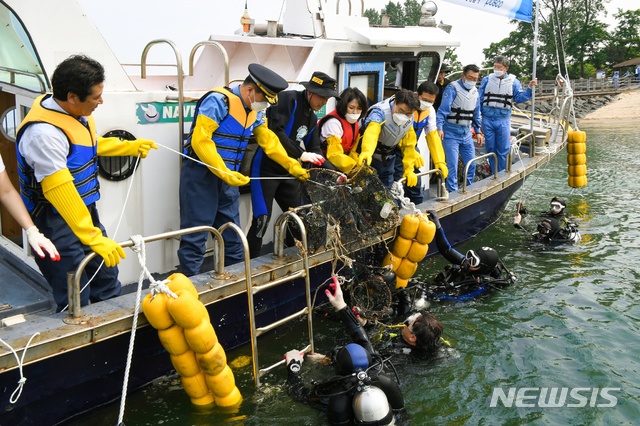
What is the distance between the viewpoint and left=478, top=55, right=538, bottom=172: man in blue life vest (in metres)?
9.83

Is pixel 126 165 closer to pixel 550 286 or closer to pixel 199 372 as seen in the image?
pixel 199 372

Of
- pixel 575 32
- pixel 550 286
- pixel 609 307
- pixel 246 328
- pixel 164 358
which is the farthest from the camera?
→ pixel 575 32

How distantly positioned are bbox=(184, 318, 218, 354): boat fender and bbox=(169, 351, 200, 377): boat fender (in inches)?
3.5

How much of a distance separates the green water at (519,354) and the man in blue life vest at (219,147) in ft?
3.94

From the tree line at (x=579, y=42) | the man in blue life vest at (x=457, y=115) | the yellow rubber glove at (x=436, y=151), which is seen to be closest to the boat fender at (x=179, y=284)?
the yellow rubber glove at (x=436, y=151)

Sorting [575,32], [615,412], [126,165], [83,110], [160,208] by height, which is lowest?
[615,412]

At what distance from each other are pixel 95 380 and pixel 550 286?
5.27 m

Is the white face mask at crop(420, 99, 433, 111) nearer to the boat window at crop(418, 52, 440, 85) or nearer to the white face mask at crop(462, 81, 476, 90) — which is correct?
the boat window at crop(418, 52, 440, 85)

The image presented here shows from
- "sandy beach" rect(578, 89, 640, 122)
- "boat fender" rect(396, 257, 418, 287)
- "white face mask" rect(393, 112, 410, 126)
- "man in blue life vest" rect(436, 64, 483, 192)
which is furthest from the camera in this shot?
"sandy beach" rect(578, 89, 640, 122)

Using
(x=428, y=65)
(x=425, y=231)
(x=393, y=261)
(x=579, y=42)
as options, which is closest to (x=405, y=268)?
(x=393, y=261)

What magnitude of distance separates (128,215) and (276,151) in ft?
4.46

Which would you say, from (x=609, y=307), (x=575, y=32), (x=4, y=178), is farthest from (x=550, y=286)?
(x=575, y=32)

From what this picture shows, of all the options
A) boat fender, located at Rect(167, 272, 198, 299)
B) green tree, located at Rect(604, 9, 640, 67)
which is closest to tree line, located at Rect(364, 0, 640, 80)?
green tree, located at Rect(604, 9, 640, 67)

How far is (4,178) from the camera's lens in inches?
160
